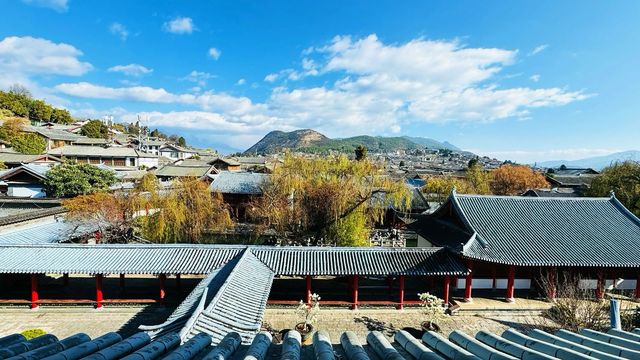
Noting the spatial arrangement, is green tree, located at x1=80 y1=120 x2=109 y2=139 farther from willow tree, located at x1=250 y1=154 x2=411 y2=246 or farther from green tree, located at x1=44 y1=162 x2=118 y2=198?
Result: willow tree, located at x1=250 y1=154 x2=411 y2=246

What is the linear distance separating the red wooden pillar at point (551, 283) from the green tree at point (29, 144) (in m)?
65.9

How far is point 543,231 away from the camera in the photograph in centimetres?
1923

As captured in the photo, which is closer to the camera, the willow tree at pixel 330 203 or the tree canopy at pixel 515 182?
the willow tree at pixel 330 203

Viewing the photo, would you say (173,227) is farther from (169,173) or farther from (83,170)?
(169,173)

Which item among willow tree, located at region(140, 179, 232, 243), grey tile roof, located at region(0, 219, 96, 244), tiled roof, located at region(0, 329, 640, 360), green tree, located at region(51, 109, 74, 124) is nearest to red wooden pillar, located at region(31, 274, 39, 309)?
grey tile roof, located at region(0, 219, 96, 244)

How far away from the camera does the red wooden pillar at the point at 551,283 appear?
692 inches

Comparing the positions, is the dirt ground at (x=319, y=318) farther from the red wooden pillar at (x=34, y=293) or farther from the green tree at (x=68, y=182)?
the green tree at (x=68, y=182)

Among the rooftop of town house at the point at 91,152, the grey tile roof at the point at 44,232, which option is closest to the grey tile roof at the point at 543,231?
the grey tile roof at the point at 44,232

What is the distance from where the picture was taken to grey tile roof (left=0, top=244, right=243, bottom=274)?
619 inches

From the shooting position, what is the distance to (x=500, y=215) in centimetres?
2058

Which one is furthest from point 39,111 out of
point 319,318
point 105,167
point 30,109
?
point 319,318

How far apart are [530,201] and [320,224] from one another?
13773 millimetres

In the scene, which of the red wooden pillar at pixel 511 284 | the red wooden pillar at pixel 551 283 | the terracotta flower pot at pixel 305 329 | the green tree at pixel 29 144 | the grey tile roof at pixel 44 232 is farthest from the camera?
the green tree at pixel 29 144

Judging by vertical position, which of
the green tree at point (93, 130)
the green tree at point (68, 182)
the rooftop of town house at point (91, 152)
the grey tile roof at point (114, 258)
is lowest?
the grey tile roof at point (114, 258)
